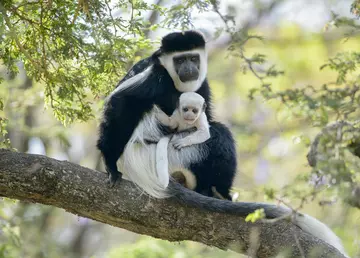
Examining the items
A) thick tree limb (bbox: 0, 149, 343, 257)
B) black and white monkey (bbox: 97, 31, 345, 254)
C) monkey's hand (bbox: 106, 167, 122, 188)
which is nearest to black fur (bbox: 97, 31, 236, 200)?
black and white monkey (bbox: 97, 31, 345, 254)

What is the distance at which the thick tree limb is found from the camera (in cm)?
315

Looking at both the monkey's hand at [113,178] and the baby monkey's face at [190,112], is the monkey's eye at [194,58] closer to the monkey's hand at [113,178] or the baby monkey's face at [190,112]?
the baby monkey's face at [190,112]

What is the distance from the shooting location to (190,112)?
3.75 m

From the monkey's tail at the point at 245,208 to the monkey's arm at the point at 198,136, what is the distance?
0.43 meters

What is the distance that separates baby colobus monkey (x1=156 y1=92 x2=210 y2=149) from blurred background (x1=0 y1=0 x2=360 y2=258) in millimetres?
465

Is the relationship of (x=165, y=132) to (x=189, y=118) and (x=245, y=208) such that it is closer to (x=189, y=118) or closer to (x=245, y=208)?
(x=189, y=118)

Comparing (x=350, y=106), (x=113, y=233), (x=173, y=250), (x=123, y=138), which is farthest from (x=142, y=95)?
(x=113, y=233)

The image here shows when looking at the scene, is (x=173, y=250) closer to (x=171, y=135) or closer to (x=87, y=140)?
(x=171, y=135)

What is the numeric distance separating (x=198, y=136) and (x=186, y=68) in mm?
484

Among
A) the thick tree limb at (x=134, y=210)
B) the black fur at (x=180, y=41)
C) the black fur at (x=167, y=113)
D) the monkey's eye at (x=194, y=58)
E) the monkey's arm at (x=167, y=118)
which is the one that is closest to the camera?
the thick tree limb at (x=134, y=210)

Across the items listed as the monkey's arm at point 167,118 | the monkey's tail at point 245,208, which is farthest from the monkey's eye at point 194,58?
the monkey's tail at point 245,208

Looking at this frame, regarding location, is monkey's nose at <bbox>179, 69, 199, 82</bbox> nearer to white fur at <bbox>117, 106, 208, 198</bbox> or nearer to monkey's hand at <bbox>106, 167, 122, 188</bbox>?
white fur at <bbox>117, 106, 208, 198</bbox>

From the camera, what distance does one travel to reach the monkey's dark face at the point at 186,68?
396 cm

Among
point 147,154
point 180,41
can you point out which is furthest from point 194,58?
point 147,154
